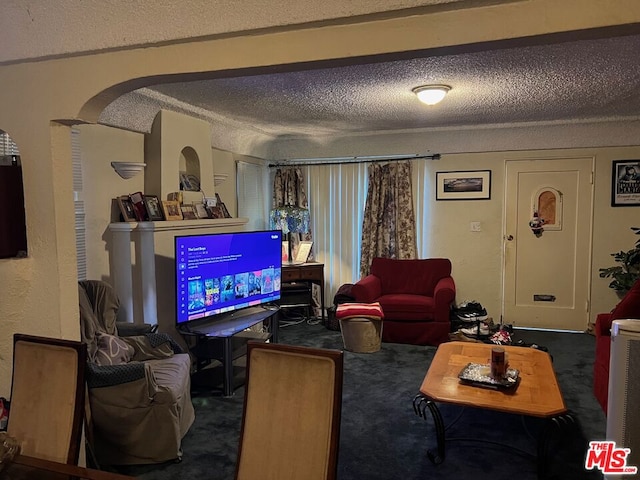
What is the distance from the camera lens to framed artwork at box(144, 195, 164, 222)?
147 inches

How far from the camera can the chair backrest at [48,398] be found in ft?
5.49

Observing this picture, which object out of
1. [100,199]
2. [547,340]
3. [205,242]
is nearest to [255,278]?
[205,242]

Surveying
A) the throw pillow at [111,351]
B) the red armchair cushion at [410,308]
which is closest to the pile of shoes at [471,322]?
the red armchair cushion at [410,308]

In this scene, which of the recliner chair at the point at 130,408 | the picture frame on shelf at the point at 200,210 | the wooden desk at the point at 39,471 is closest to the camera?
the wooden desk at the point at 39,471

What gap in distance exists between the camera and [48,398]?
5.63ft

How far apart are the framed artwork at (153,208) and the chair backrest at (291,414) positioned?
2464 millimetres

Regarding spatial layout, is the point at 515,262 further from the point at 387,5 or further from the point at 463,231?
the point at 387,5

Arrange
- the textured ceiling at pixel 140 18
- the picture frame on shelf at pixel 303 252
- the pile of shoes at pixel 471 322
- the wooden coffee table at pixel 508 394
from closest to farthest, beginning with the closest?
the textured ceiling at pixel 140 18, the wooden coffee table at pixel 508 394, the pile of shoes at pixel 471 322, the picture frame on shelf at pixel 303 252

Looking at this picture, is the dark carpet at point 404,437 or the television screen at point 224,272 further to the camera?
the television screen at point 224,272

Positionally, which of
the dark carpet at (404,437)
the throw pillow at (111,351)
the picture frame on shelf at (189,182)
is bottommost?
the dark carpet at (404,437)

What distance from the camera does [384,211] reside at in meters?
5.96

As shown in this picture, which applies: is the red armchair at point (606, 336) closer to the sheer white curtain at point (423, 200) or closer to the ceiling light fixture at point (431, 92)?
the ceiling light fixture at point (431, 92)

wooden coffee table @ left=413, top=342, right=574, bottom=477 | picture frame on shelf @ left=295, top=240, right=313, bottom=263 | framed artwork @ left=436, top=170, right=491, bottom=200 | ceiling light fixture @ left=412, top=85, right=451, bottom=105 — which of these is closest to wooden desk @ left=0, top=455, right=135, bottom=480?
wooden coffee table @ left=413, top=342, right=574, bottom=477

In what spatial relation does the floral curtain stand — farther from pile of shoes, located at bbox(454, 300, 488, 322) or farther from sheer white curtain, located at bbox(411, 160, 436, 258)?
pile of shoes, located at bbox(454, 300, 488, 322)
